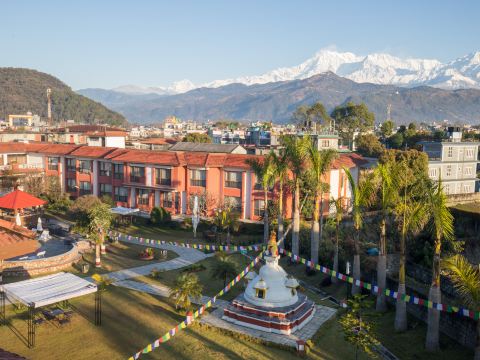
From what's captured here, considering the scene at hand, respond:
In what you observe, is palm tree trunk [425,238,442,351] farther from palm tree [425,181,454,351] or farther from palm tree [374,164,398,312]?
palm tree [374,164,398,312]

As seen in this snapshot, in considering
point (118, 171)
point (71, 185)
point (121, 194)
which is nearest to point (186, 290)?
point (121, 194)

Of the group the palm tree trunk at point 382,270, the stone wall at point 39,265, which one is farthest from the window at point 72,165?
the palm tree trunk at point 382,270

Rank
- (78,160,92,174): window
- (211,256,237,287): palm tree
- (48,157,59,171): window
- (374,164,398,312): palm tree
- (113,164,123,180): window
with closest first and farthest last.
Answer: (374,164,398,312): palm tree, (211,256,237,287): palm tree, (113,164,123,180): window, (78,160,92,174): window, (48,157,59,171): window

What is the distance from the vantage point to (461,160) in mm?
65438

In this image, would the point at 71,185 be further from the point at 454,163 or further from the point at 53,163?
the point at 454,163

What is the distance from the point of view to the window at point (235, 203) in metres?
49.8

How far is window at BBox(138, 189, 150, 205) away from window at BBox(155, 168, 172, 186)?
2.40 metres

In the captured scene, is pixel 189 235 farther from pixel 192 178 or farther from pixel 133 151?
pixel 133 151

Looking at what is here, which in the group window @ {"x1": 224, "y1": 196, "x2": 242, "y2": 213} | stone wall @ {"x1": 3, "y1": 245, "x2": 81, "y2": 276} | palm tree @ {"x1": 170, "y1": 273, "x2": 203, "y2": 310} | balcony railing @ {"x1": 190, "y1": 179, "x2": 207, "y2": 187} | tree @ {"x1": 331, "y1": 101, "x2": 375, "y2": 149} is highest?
tree @ {"x1": 331, "y1": 101, "x2": 375, "y2": 149}

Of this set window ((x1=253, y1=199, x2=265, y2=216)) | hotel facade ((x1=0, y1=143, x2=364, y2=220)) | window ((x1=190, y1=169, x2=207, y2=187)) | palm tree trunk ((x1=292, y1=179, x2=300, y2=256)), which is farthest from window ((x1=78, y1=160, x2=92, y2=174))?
palm tree trunk ((x1=292, y1=179, x2=300, y2=256))

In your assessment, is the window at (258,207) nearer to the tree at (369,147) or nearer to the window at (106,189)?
the window at (106,189)

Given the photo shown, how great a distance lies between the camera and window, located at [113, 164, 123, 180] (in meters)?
58.6

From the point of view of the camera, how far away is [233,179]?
167ft

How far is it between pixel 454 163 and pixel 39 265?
5502cm
